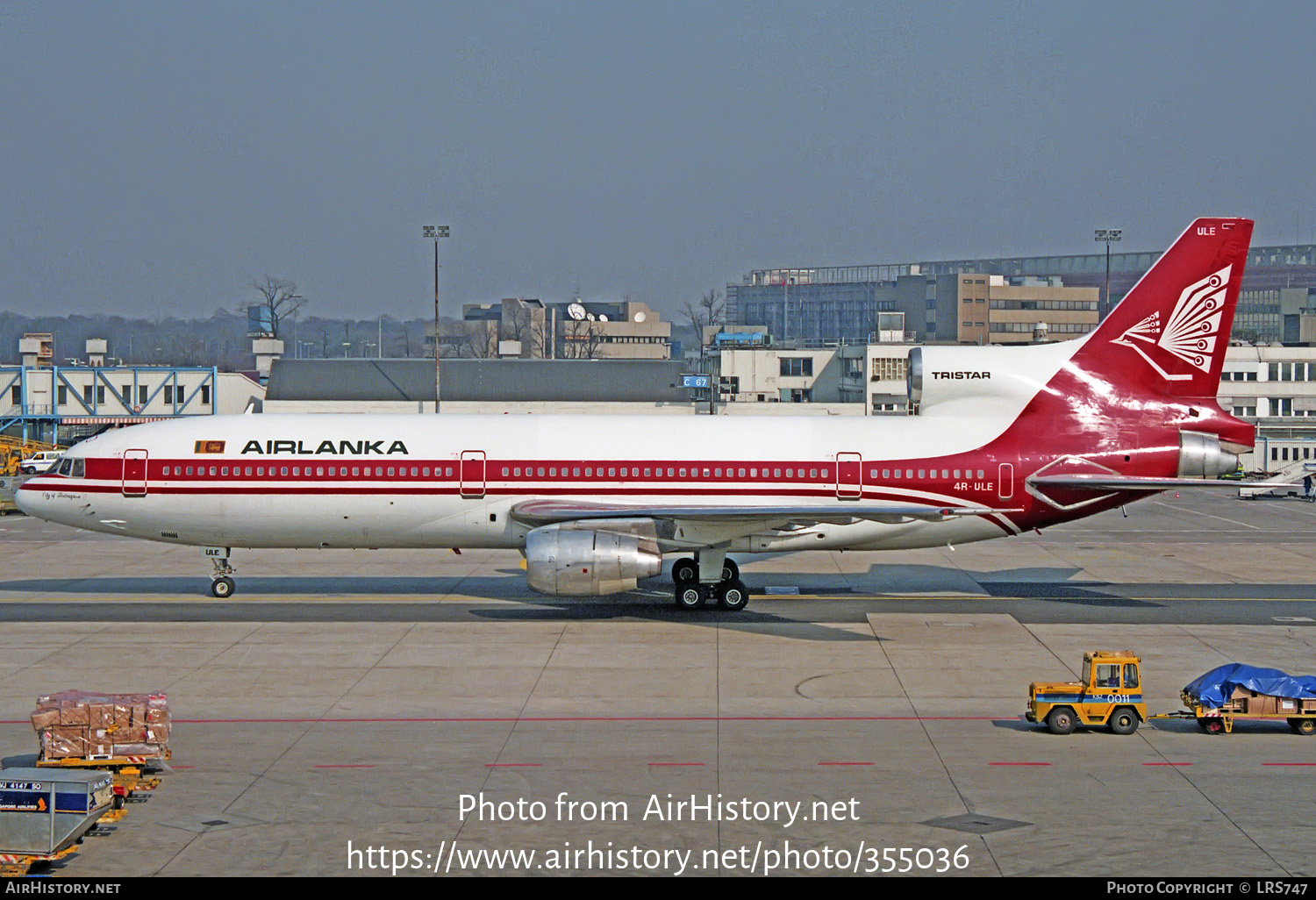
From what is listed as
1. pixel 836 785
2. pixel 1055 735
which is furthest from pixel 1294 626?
pixel 836 785

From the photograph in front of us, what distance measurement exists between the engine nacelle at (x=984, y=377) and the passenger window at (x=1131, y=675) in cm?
1426

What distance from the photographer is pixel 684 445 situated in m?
36.4

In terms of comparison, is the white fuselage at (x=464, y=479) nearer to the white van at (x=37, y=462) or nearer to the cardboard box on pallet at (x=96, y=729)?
the cardboard box on pallet at (x=96, y=729)

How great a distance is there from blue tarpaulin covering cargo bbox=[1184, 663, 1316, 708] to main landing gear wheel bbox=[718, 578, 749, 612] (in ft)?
46.2

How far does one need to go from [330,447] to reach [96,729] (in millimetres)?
16277

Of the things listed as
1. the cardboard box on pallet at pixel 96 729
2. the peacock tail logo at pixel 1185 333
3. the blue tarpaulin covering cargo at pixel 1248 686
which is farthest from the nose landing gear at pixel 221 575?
the blue tarpaulin covering cargo at pixel 1248 686

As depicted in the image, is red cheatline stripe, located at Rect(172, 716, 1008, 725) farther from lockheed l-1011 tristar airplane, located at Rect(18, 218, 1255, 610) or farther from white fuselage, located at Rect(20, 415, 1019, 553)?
white fuselage, located at Rect(20, 415, 1019, 553)

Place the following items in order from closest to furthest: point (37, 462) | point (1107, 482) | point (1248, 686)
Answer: point (1248, 686) < point (1107, 482) < point (37, 462)

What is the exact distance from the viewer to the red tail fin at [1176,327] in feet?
121

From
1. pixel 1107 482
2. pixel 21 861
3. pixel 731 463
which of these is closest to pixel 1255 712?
pixel 1107 482

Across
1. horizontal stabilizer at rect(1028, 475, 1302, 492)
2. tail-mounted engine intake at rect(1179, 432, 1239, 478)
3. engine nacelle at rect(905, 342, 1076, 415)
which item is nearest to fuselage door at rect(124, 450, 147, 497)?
engine nacelle at rect(905, 342, 1076, 415)

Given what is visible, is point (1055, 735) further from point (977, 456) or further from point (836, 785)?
point (977, 456)

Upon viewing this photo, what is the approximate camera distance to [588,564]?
108 feet

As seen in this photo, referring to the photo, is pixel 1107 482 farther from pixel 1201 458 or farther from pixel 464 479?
pixel 464 479
